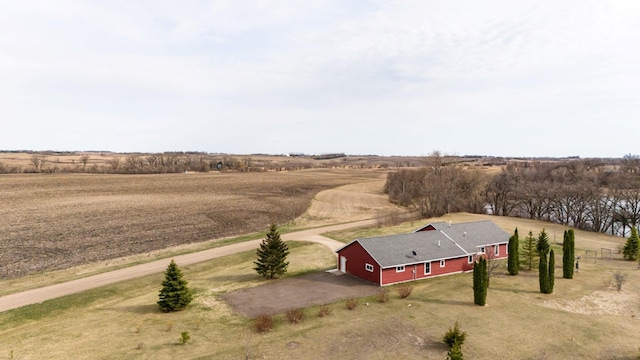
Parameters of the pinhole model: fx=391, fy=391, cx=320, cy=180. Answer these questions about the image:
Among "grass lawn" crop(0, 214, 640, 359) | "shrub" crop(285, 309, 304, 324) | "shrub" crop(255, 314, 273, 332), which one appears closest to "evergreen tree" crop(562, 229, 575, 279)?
"grass lawn" crop(0, 214, 640, 359)

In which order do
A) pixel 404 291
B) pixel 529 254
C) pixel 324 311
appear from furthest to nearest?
pixel 529 254
pixel 404 291
pixel 324 311

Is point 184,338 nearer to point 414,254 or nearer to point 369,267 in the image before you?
point 369,267

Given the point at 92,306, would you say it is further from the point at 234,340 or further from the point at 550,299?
the point at 550,299

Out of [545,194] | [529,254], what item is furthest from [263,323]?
[545,194]

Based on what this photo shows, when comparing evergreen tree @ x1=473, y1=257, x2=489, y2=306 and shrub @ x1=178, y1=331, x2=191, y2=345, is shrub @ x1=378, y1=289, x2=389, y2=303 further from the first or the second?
shrub @ x1=178, y1=331, x2=191, y2=345

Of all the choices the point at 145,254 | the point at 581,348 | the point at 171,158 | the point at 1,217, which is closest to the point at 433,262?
the point at 581,348
